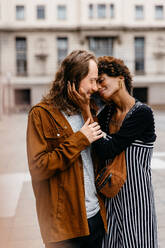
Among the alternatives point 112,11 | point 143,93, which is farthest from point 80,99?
point 143,93

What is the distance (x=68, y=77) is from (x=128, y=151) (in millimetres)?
475

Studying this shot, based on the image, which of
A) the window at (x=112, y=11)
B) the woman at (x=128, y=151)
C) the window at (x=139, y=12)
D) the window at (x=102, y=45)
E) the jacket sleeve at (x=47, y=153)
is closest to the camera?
the jacket sleeve at (x=47, y=153)

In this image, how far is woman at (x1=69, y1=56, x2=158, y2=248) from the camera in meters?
1.58

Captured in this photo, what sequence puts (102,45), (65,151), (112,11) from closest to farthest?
(65,151), (112,11), (102,45)

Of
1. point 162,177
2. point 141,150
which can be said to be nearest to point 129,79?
point 141,150

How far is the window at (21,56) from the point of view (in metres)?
30.9

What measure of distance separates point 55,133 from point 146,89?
31377 millimetres

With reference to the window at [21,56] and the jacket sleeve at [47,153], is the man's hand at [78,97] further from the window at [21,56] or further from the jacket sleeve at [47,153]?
the window at [21,56]

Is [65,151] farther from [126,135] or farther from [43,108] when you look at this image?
[126,135]

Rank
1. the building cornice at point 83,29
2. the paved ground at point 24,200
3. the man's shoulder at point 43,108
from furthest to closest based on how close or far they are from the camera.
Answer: the building cornice at point 83,29 → the paved ground at point 24,200 → the man's shoulder at point 43,108

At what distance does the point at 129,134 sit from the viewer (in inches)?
60.9

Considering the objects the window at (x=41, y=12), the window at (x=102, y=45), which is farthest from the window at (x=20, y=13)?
the window at (x=102, y=45)

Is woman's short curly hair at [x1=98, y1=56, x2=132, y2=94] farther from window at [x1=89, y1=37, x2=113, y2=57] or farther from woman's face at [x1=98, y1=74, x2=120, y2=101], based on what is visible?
window at [x1=89, y1=37, x2=113, y2=57]

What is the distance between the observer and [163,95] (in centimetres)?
3161
